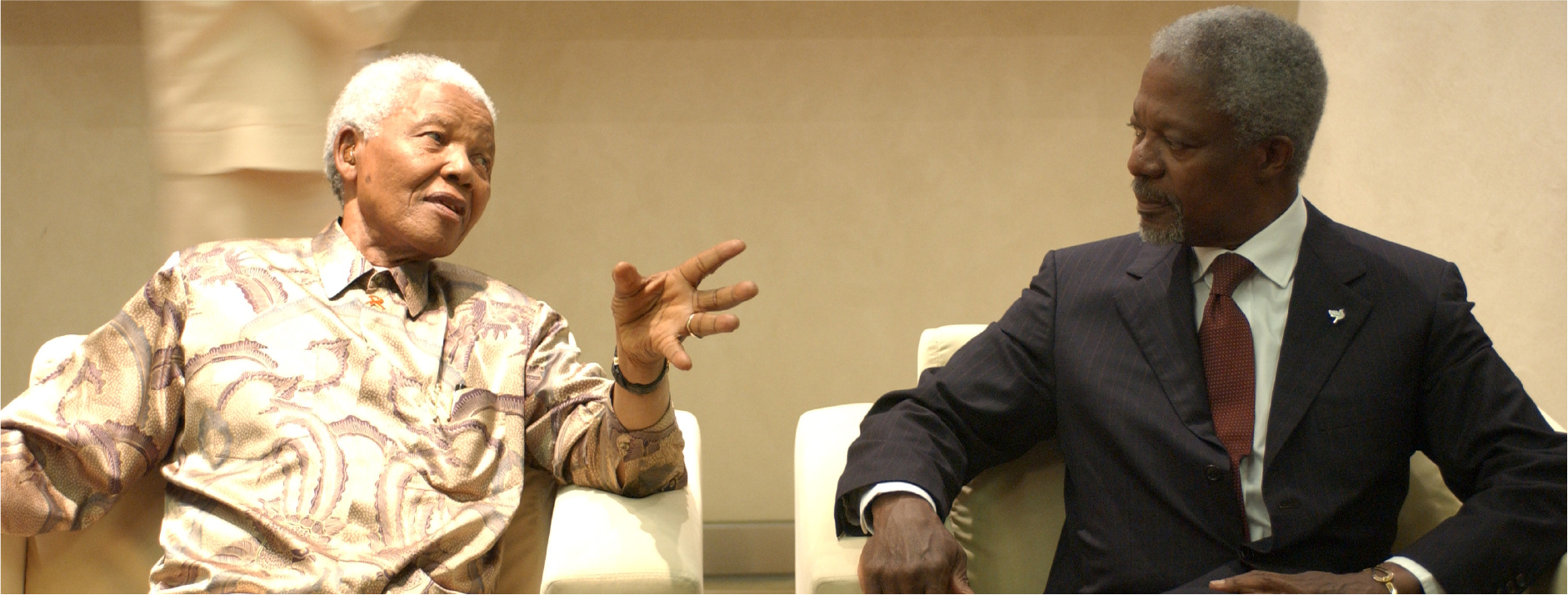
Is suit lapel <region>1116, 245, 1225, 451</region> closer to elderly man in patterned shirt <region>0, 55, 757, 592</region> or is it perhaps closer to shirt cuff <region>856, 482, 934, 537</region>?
shirt cuff <region>856, 482, 934, 537</region>

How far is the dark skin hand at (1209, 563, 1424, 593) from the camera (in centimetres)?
174

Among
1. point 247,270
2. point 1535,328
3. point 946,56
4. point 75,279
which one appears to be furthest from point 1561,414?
point 75,279

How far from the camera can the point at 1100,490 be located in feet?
6.35

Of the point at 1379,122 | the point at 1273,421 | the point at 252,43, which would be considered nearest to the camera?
the point at 252,43

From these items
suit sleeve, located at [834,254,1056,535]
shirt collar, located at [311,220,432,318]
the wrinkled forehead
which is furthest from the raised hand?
the wrinkled forehead

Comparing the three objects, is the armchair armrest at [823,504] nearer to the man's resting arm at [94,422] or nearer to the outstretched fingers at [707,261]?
the outstretched fingers at [707,261]

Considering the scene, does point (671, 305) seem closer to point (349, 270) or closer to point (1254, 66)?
point (349, 270)

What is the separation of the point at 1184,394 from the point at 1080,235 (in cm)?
154

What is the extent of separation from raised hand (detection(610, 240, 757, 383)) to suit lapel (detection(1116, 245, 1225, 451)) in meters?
0.65

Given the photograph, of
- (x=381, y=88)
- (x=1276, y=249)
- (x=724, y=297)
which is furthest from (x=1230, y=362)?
(x=381, y=88)

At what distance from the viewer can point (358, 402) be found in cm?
203

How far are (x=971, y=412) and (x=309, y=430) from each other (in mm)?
1028

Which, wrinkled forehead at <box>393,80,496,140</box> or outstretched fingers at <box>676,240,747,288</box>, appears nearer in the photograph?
outstretched fingers at <box>676,240,747,288</box>

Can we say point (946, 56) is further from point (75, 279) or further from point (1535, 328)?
point (75, 279)
